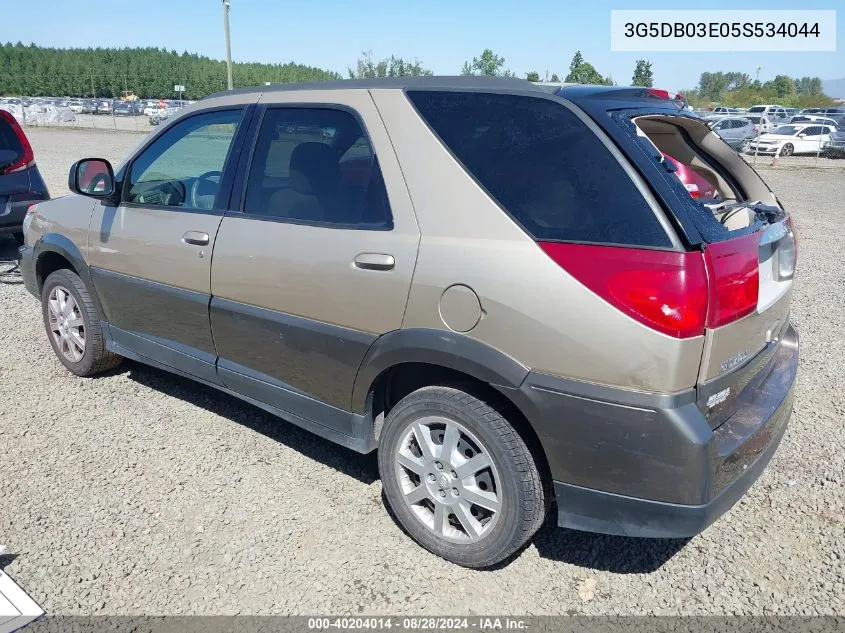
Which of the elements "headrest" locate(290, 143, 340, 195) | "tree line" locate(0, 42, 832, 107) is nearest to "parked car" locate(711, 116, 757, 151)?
"headrest" locate(290, 143, 340, 195)

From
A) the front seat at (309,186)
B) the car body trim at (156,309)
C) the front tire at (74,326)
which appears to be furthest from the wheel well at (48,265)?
the front seat at (309,186)

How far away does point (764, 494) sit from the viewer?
11.0 feet

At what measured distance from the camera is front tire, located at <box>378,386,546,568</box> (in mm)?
2551

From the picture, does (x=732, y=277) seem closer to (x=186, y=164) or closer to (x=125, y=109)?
(x=186, y=164)

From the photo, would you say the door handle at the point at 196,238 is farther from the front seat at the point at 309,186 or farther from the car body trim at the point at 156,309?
the front seat at the point at 309,186

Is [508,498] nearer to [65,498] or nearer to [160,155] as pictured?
[65,498]

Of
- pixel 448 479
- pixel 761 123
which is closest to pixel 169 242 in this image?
pixel 448 479

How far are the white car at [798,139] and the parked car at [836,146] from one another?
19cm

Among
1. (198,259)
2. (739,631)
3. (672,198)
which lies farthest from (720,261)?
(198,259)

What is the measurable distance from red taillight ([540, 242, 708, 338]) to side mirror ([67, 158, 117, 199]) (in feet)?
9.93

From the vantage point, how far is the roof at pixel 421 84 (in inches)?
106

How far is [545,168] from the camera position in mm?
2461

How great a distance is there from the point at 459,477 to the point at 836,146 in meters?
32.0

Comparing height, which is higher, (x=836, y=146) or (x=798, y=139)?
(x=798, y=139)
